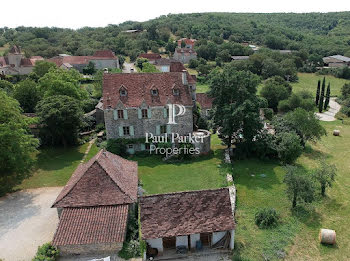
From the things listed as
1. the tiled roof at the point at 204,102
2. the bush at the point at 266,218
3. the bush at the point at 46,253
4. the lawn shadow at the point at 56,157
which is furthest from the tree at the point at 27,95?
the bush at the point at 266,218

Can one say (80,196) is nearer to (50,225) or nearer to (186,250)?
(50,225)

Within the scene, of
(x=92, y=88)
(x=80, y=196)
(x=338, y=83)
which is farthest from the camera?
(x=338, y=83)

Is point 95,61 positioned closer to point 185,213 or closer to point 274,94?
point 274,94

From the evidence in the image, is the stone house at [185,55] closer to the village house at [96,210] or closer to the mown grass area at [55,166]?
the mown grass area at [55,166]

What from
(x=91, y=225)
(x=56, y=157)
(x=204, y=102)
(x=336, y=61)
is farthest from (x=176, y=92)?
(x=336, y=61)

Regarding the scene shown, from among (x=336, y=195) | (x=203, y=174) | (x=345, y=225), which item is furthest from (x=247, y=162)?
(x=345, y=225)

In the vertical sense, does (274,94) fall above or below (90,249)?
below
